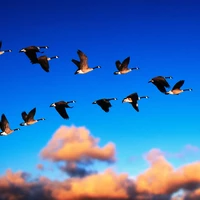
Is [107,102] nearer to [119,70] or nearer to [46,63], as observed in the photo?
[119,70]

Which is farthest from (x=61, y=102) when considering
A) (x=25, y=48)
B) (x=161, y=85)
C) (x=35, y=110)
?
(x=161, y=85)

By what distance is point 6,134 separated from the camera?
34.1 metres

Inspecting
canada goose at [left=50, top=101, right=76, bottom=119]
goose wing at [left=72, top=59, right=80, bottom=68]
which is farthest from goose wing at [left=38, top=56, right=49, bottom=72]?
canada goose at [left=50, top=101, right=76, bottom=119]

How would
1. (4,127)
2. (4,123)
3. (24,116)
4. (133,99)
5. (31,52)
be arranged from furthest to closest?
(4,127), (4,123), (24,116), (133,99), (31,52)

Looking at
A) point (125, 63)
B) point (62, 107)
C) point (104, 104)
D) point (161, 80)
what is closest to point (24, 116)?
point (62, 107)

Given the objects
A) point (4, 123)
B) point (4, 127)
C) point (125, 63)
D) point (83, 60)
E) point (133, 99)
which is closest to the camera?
point (83, 60)

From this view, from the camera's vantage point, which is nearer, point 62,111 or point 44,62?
point 44,62

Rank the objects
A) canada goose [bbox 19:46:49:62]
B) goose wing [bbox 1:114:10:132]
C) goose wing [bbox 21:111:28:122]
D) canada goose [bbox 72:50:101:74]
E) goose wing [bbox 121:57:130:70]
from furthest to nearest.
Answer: goose wing [bbox 1:114:10:132], goose wing [bbox 21:111:28:122], goose wing [bbox 121:57:130:70], canada goose [bbox 72:50:101:74], canada goose [bbox 19:46:49:62]

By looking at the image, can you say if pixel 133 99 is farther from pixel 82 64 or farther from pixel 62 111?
pixel 62 111

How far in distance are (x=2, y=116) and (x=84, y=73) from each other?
23.7ft

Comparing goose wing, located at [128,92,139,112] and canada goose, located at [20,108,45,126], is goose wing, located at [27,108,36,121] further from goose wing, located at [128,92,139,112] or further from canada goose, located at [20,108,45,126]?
goose wing, located at [128,92,139,112]

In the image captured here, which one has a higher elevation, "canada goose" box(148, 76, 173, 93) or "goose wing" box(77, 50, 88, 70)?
"goose wing" box(77, 50, 88, 70)

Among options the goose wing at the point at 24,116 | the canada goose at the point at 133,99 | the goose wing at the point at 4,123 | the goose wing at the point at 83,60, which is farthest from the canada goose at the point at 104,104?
the goose wing at the point at 4,123

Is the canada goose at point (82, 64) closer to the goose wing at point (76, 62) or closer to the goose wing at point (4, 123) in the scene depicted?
the goose wing at point (76, 62)
